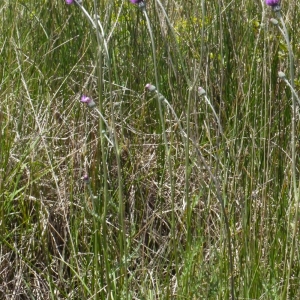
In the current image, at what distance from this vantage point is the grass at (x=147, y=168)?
1535 mm

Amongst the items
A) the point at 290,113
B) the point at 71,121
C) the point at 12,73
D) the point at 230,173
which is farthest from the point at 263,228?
the point at 12,73

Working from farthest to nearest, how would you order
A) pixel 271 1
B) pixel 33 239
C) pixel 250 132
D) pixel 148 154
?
pixel 148 154 < pixel 250 132 < pixel 33 239 < pixel 271 1

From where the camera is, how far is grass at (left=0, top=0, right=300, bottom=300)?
1.54 meters

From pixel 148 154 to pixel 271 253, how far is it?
649mm

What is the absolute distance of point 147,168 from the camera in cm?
206

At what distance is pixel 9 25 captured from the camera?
2.59m

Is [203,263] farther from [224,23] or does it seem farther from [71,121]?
[224,23]

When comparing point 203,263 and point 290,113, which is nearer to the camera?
point 203,263

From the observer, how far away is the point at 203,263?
5.21ft

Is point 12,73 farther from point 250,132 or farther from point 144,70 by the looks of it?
point 250,132

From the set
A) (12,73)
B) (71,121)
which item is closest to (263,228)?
(71,121)

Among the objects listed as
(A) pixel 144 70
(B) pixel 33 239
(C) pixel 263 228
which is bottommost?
(B) pixel 33 239

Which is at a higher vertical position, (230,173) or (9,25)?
(9,25)

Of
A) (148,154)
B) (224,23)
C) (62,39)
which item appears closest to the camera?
(148,154)
